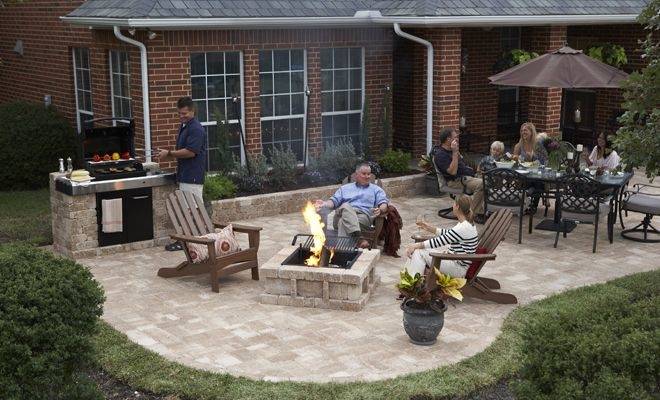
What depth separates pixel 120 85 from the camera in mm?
13375

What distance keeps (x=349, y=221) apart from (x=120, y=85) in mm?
5349

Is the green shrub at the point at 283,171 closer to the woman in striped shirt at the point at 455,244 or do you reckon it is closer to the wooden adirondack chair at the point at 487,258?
the wooden adirondack chair at the point at 487,258

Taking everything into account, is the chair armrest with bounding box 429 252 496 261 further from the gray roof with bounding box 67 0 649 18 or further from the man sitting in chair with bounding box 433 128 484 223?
the gray roof with bounding box 67 0 649 18

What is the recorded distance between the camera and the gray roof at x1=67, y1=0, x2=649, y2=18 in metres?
12.2

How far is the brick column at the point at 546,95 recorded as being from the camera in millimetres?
15312

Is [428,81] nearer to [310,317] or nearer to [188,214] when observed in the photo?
[188,214]

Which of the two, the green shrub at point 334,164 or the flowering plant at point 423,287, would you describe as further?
the green shrub at point 334,164

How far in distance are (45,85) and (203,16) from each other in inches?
200

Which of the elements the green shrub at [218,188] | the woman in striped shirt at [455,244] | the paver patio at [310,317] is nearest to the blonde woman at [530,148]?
the paver patio at [310,317]

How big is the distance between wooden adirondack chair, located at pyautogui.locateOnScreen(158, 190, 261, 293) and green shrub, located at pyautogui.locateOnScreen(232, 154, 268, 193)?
261 cm

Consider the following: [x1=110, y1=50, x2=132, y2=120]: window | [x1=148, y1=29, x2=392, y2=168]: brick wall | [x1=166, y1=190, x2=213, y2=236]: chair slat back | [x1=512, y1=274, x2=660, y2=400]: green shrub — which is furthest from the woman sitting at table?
[x1=110, y1=50, x2=132, y2=120]: window

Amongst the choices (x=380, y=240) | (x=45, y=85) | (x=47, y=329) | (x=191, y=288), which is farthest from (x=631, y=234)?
(x=45, y=85)

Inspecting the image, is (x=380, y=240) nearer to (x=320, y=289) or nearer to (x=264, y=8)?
(x=320, y=289)

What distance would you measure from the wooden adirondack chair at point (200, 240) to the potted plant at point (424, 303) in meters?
2.43
